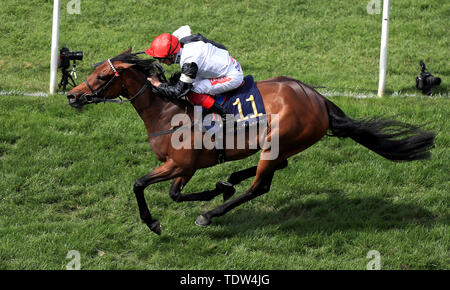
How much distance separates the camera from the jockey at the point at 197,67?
6316 mm

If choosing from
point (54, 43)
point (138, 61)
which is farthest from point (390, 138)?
point (54, 43)

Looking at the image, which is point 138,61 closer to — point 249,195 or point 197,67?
point 197,67

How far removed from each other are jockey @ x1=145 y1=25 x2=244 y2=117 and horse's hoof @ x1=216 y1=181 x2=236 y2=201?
95cm

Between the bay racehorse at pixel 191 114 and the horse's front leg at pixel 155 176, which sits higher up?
the bay racehorse at pixel 191 114

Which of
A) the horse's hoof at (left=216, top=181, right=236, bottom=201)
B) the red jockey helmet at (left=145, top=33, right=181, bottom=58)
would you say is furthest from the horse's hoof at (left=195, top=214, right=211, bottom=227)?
the red jockey helmet at (left=145, top=33, right=181, bottom=58)

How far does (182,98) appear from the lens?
6.67 metres

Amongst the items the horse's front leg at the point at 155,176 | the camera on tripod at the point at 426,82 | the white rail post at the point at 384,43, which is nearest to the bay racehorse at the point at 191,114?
the horse's front leg at the point at 155,176

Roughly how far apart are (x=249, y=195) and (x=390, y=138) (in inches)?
65.3

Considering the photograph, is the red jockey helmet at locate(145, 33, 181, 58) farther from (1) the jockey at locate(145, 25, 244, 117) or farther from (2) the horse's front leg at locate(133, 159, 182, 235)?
(2) the horse's front leg at locate(133, 159, 182, 235)

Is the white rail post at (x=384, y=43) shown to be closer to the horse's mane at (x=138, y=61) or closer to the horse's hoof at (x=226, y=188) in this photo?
the horse's hoof at (x=226, y=188)

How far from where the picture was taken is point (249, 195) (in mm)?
6926

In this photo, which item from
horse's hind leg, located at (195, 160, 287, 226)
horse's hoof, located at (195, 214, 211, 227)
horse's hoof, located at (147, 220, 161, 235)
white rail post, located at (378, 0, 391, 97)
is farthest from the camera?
white rail post, located at (378, 0, 391, 97)

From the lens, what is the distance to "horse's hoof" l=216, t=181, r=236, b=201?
7.18 m

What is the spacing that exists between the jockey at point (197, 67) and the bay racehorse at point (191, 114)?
22cm
